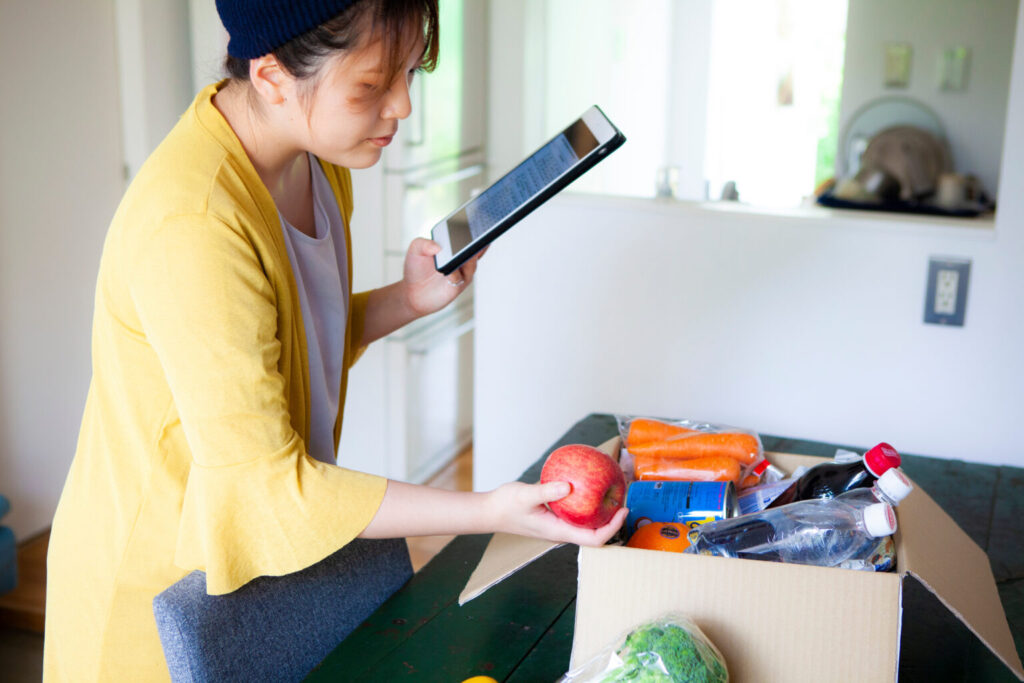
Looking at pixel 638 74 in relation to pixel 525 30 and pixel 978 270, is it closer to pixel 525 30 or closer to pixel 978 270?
pixel 525 30

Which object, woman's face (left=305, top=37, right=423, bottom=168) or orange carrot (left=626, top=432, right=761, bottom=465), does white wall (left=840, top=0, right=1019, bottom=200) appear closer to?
orange carrot (left=626, top=432, right=761, bottom=465)

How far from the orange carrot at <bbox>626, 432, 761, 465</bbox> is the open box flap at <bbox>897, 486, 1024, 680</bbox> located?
0.66 ft

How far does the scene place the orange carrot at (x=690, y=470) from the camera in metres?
0.98

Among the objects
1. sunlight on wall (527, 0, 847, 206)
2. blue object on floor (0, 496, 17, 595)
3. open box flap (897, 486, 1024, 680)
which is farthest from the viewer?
sunlight on wall (527, 0, 847, 206)

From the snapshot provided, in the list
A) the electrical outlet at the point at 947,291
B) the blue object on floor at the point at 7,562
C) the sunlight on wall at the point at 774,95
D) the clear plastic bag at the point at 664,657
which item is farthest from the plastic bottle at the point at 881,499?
the sunlight on wall at the point at 774,95

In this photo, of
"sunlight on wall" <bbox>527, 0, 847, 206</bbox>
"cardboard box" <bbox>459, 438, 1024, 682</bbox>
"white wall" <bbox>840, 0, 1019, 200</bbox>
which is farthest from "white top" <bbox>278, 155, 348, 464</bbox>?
"white wall" <bbox>840, 0, 1019, 200</bbox>

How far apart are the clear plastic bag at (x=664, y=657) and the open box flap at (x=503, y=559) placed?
0.11 meters

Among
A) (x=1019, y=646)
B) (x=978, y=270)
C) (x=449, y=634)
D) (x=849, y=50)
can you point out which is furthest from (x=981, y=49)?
(x=449, y=634)

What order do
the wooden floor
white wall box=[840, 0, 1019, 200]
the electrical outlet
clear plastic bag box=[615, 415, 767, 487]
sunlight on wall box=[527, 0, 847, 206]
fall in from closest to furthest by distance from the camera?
clear plastic bag box=[615, 415, 767, 487] < the electrical outlet < the wooden floor < white wall box=[840, 0, 1019, 200] < sunlight on wall box=[527, 0, 847, 206]

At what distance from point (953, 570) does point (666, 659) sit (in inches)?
11.7

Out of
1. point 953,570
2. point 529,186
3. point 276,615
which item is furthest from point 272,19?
point 953,570

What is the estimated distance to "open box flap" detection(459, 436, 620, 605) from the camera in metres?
0.80

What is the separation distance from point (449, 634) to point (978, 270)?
48.9 inches

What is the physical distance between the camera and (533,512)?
32.2 inches
